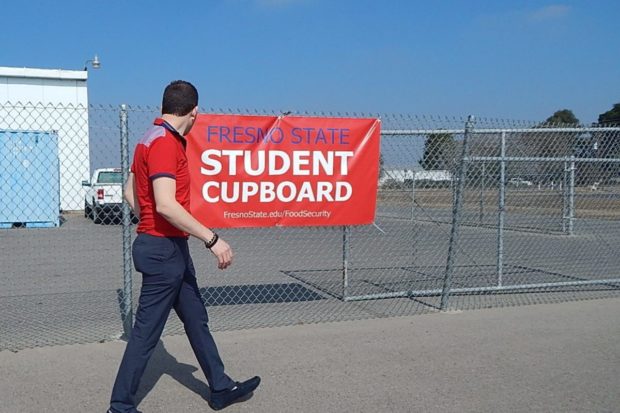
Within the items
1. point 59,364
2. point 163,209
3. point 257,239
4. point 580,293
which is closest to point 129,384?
point 163,209

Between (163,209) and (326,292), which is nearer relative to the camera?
(163,209)

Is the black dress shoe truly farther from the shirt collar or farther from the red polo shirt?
the shirt collar

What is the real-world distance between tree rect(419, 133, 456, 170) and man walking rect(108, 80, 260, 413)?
13.0ft

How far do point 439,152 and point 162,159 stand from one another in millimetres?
4683

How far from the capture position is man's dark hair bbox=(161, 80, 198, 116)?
406 centimetres

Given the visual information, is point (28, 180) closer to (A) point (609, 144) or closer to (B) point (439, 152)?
(B) point (439, 152)

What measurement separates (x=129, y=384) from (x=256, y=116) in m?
3.02

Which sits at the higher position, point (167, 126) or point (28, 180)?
point (167, 126)

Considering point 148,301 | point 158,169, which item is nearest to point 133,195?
point 158,169

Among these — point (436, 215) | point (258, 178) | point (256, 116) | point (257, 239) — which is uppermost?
point (256, 116)

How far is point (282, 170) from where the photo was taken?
249 inches

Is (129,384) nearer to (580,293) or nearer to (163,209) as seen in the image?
(163,209)

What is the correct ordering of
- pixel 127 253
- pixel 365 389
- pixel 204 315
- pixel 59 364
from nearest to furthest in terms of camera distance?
pixel 204 315 < pixel 365 389 < pixel 59 364 < pixel 127 253

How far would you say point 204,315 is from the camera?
4.29 m
